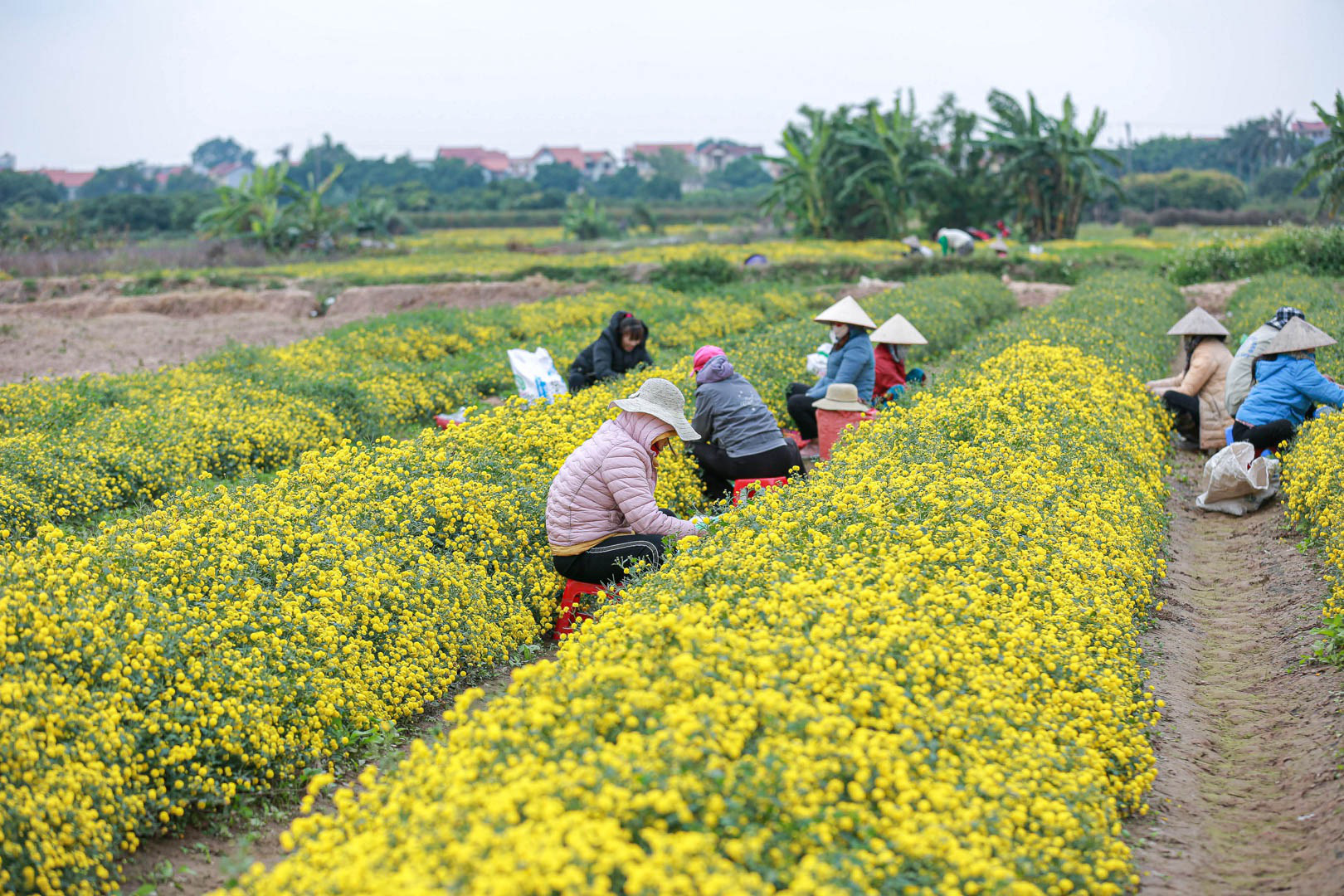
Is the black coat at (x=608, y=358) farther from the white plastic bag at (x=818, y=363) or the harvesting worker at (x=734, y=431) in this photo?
the harvesting worker at (x=734, y=431)

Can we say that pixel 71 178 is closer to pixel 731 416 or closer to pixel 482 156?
pixel 482 156

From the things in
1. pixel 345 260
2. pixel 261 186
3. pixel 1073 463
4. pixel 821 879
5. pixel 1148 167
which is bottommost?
pixel 821 879

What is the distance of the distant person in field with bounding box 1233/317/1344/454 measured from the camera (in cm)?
811

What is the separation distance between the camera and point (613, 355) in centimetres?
1112

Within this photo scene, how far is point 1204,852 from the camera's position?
3996mm

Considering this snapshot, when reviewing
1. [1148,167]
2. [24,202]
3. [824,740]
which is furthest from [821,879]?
[1148,167]

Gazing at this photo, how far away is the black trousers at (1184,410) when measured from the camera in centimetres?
984

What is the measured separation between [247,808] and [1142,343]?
1143 cm

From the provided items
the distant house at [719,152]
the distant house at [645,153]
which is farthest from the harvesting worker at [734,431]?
the distant house at [719,152]

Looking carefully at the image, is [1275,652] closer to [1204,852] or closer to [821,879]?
[1204,852]

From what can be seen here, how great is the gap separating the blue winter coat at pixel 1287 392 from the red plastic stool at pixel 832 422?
3.02 meters

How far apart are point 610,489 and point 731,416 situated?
2.19 meters

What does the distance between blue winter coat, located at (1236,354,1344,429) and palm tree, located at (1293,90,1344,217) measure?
24046 millimetres

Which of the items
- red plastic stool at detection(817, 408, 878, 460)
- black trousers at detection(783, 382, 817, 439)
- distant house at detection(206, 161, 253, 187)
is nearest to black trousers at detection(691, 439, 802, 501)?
red plastic stool at detection(817, 408, 878, 460)
